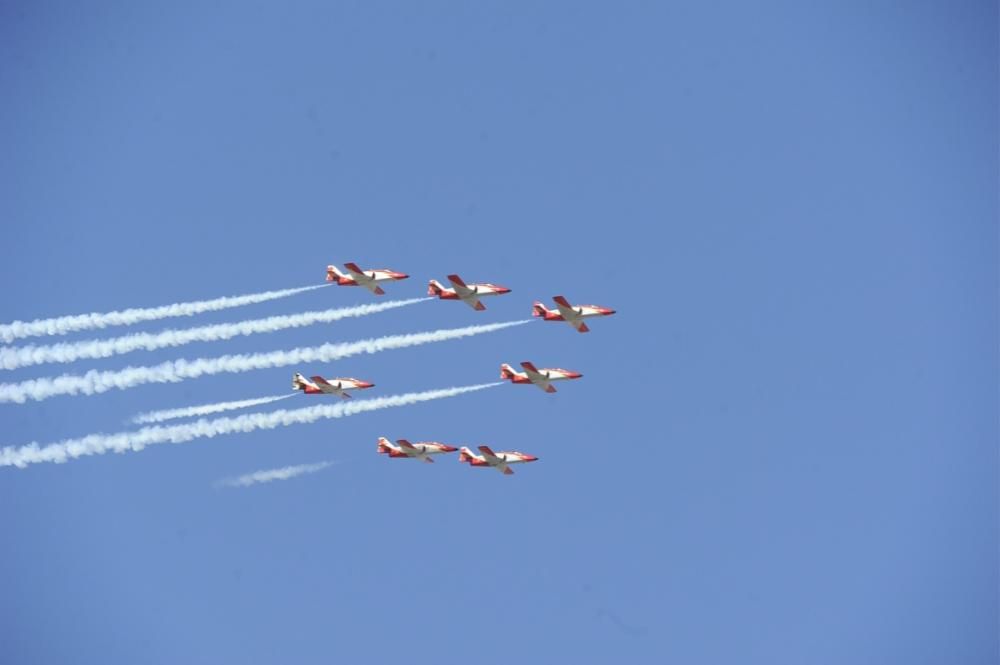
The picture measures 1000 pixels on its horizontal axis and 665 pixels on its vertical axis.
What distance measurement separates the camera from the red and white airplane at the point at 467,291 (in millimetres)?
77062

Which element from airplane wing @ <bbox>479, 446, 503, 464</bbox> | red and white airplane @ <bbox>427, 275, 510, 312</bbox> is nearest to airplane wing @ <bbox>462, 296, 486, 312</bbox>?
red and white airplane @ <bbox>427, 275, 510, 312</bbox>

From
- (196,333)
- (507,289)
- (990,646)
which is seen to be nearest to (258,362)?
(196,333)

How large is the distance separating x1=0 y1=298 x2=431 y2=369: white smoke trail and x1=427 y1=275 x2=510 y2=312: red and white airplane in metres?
1.04

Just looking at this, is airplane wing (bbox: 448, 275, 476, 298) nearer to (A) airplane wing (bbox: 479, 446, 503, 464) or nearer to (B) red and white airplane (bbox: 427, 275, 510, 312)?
(B) red and white airplane (bbox: 427, 275, 510, 312)

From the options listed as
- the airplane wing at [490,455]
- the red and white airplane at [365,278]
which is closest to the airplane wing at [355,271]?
the red and white airplane at [365,278]

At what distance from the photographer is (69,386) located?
73250mm

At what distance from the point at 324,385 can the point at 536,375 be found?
1199 cm

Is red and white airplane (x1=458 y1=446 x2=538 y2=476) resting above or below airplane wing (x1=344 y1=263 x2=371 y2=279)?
below

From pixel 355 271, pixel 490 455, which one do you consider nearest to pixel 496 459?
pixel 490 455

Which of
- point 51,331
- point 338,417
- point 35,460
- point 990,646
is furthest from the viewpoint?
point 990,646

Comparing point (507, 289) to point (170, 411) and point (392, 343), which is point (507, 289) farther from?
point (170, 411)

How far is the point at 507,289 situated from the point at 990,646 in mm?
50263

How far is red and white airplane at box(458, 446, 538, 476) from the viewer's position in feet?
268

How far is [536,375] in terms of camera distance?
256ft
